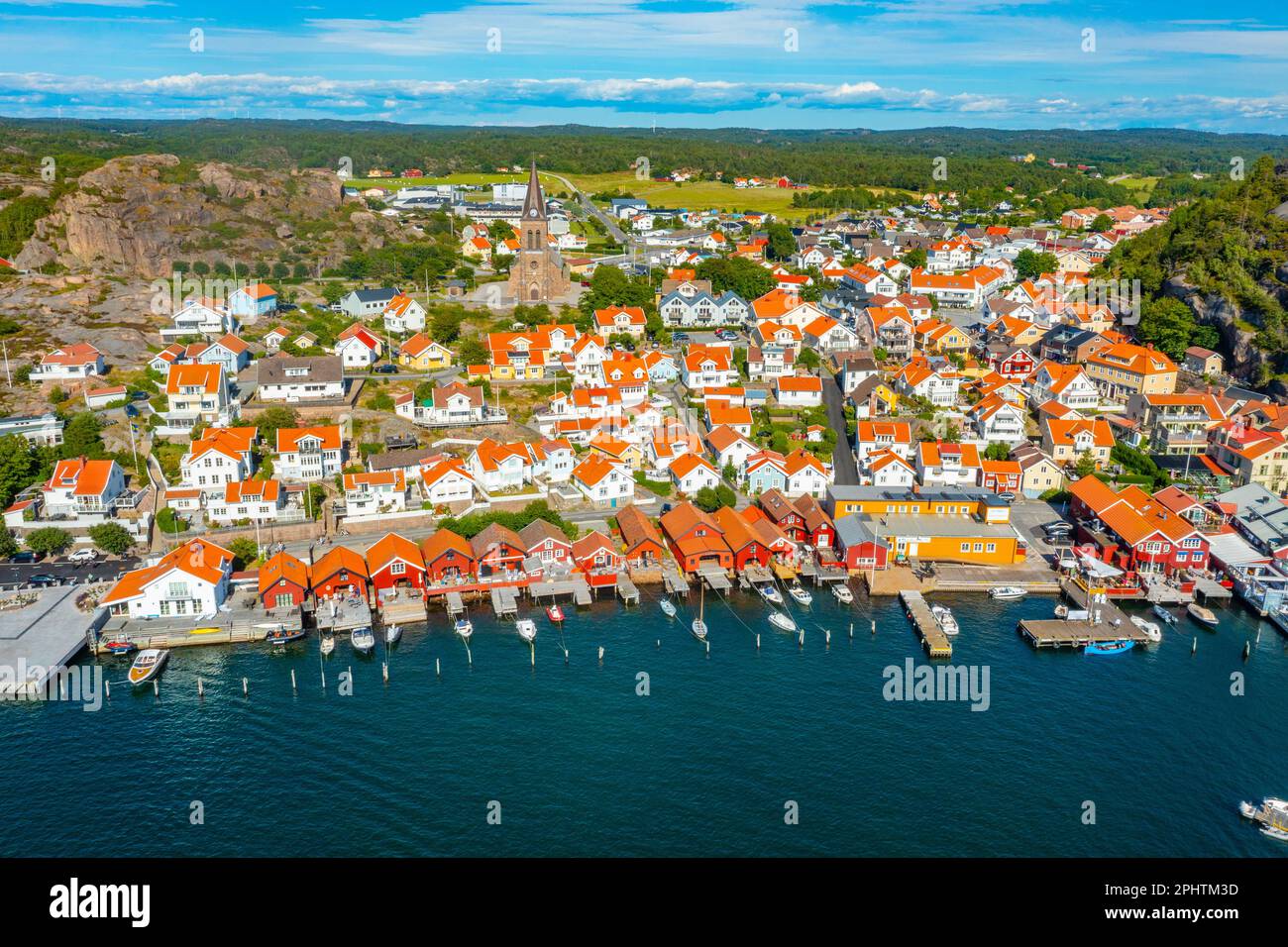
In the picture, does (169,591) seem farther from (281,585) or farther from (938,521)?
(938,521)

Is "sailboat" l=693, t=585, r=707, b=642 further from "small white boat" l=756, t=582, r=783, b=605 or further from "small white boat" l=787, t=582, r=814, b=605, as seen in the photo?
"small white boat" l=787, t=582, r=814, b=605

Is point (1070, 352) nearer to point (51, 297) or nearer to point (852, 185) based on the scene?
point (51, 297)

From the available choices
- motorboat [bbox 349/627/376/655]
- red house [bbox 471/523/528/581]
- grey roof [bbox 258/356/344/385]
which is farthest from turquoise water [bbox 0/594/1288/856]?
grey roof [bbox 258/356/344/385]

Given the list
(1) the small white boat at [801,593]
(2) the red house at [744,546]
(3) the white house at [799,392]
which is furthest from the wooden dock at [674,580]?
(3) the white house at [799,392]

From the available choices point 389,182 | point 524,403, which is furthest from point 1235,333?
point 389,182

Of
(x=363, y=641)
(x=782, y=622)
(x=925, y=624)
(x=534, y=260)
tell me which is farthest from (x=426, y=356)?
(x=925, y=624)

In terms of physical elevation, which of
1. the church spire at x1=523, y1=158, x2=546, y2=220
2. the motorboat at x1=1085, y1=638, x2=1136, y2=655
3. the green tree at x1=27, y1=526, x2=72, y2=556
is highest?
the church spire at x1=523, y1=158, x2=546, y2=220
